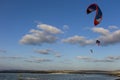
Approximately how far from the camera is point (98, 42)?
32.0 m

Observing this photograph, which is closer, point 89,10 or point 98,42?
point 98,42

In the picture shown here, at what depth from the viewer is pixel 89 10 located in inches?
1387

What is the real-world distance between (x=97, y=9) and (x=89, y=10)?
1092 mm

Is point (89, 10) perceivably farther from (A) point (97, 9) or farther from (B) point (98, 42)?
(B) point (98, 42)

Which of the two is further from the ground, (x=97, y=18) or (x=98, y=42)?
(x=97, y=18)

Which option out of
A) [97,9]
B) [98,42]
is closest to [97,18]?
[97,9]

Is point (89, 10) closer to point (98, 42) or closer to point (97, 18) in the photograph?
point (97, 18)

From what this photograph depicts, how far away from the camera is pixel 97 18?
35.1 meters

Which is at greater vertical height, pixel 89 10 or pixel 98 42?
pixel 89 10

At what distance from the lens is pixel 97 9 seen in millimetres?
35438

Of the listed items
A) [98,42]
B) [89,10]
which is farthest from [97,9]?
[98,42]

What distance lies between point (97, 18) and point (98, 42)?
14.4 ft

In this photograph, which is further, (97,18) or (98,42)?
(97,18)

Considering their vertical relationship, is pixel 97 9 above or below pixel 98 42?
above
